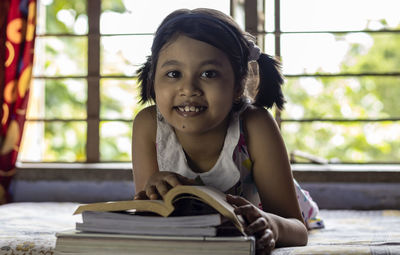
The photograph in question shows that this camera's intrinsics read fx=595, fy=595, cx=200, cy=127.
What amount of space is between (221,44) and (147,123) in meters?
0.38

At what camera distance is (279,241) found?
1321 mm

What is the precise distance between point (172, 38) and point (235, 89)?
22 cm

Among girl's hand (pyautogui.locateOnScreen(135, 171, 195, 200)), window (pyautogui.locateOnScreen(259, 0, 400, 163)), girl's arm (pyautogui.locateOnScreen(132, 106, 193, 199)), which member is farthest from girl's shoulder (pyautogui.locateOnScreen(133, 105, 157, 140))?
window (pyautogui.locateOnScreen(259, 0, 400, 163))

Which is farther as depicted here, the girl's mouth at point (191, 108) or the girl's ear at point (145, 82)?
the girl's ear at point (145, 82)

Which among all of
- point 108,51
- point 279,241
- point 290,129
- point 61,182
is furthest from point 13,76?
point 290,129

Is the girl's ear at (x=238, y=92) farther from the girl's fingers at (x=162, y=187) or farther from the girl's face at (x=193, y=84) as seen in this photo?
the girl's fingers at (x=162, y=187)

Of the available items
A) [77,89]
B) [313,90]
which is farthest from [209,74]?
[77,89]

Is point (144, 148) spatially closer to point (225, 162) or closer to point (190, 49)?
point (225, 162)

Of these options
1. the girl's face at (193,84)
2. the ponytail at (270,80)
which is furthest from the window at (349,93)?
the girl's face at (193,84)

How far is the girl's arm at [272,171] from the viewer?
147 cm

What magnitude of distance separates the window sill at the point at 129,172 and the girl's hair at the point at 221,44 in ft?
2.58

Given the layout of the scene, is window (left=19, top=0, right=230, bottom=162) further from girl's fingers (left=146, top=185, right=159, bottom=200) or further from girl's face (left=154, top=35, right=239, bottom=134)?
girl's fingers (left=146, top=185, right=159, bottom=200)

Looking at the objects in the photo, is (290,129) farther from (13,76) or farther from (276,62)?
(276,62)

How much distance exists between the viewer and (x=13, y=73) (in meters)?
2.46
